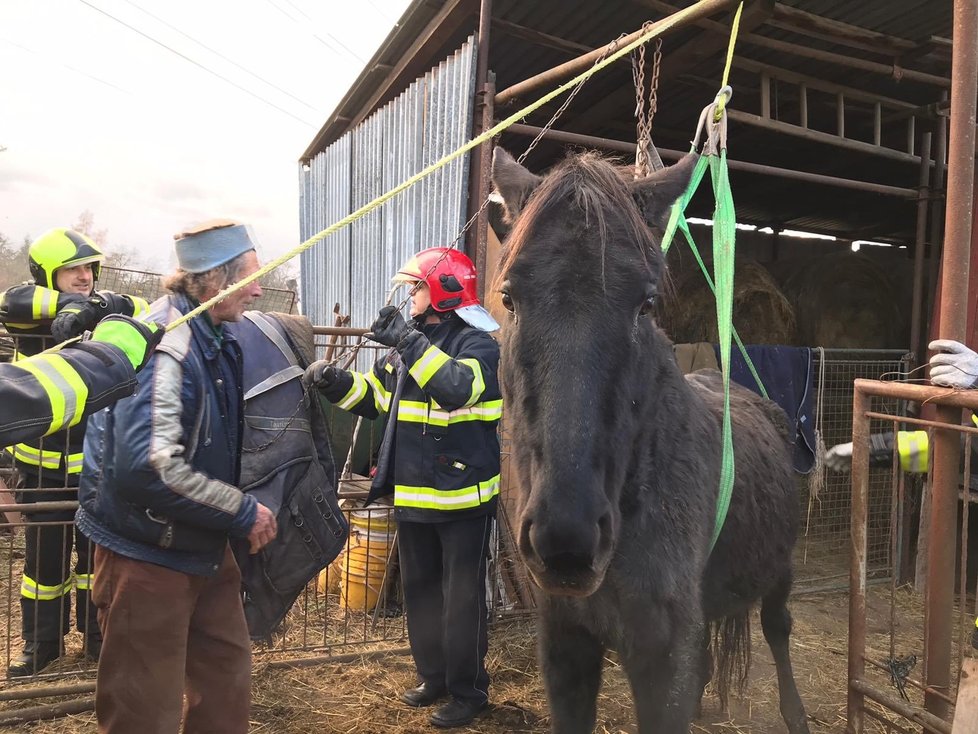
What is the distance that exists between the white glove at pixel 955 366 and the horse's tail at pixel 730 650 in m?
1.75

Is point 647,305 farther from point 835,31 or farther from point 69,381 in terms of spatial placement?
point 835,31

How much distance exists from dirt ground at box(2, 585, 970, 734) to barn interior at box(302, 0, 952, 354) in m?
3.31

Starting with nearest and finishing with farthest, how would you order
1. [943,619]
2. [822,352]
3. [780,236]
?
[943,619], [822,352], [780,236]

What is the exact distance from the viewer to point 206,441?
7.73 ft

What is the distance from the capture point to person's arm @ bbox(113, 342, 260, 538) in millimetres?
2105

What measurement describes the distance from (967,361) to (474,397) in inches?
83.7

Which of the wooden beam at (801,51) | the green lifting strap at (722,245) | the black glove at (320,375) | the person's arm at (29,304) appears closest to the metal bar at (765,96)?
the wooden beam at (801,51)

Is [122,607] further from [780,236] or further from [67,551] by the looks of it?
[780,236]

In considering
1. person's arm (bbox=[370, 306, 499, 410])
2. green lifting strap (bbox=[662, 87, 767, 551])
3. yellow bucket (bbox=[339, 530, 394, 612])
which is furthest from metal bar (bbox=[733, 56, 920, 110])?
yellow bucket (bbox=[339, 530, 394, 612])

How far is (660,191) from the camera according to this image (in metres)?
2.29

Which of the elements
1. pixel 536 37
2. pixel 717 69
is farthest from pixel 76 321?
pixel 717 69

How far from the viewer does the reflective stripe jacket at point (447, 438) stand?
3.51 metres

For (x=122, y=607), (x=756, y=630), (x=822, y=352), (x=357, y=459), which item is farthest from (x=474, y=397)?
(x=822, y=352)

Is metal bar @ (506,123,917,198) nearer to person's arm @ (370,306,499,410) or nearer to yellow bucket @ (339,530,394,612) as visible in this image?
person's arm @ (370,306,499,410)
